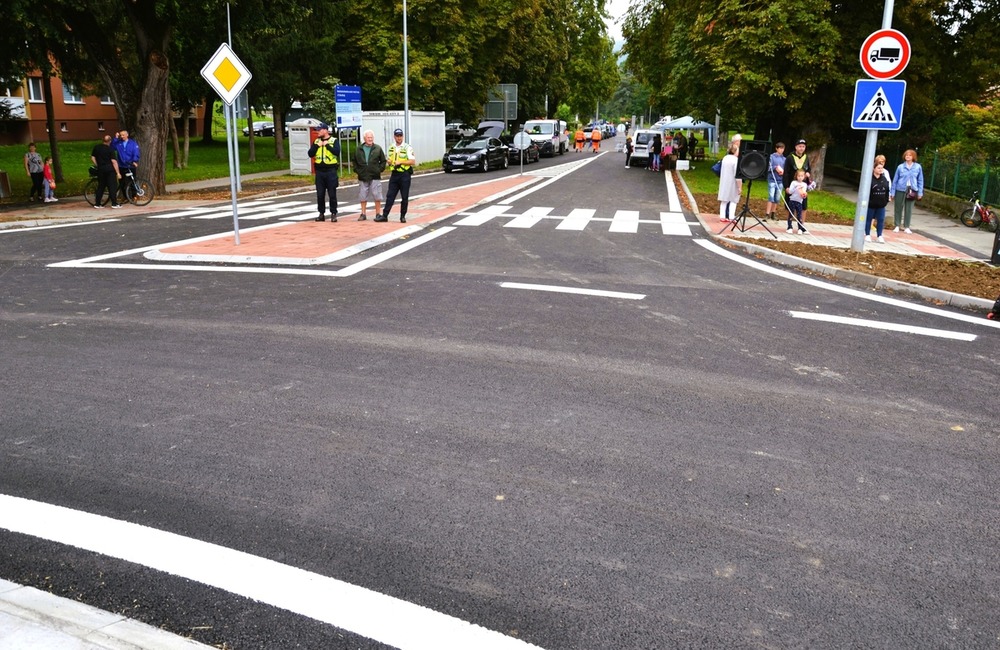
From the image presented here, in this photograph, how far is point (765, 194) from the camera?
2442 centimetres

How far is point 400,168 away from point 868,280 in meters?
8.71

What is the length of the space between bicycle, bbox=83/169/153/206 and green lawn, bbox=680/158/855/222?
1510 cm

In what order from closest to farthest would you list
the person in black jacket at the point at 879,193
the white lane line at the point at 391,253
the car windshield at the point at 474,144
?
the white lane line at the point at 391,253 → the person in black jacket at the point at 879,193 → the car windshield at the point at 474,144

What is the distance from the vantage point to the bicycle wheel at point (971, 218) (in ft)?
57.2

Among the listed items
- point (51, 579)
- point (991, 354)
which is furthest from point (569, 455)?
point (991, 354)

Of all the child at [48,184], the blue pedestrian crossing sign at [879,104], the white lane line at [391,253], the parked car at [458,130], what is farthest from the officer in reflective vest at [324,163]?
the parked car at [458,130]

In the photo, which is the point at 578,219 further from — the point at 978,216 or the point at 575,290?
the point at 978,216

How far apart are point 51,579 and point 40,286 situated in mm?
7615

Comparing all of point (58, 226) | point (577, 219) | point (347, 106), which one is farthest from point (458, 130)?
point (58, 226)

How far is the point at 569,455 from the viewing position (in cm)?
467

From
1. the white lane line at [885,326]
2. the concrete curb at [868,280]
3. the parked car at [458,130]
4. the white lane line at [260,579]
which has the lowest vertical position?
the white lane line at [260,579]

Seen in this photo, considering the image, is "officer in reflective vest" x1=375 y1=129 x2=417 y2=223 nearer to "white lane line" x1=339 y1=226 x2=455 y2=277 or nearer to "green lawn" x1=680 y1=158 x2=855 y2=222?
"white lane line" x1=339 y1=226 x2=455 y2=277

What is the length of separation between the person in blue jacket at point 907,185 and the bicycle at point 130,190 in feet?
59.4

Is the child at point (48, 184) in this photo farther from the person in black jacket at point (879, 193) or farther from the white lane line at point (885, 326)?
the person in black jacket at point (879, 193)
